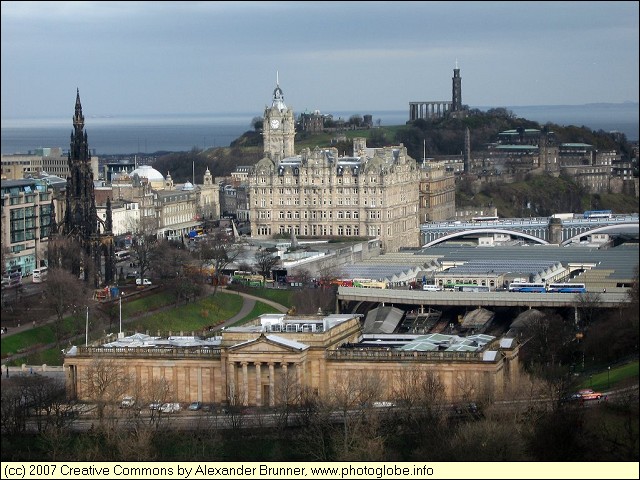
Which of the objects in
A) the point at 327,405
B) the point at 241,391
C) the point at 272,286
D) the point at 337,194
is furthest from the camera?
the point at 337,194

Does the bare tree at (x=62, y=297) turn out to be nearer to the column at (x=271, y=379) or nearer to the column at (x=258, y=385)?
the column at (x=258, y=385)

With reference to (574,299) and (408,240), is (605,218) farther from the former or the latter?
(574,299)

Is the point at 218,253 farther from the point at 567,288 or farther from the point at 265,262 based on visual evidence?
the point at 567,288

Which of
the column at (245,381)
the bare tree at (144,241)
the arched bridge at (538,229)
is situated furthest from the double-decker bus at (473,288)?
the column at (245,381)

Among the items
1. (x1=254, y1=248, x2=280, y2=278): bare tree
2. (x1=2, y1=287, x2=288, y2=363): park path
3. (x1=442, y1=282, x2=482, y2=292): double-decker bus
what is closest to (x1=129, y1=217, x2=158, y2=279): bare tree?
(x1=2, y1=287, x2=288, y2=363): park path

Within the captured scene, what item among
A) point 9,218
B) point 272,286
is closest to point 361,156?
point 272,286

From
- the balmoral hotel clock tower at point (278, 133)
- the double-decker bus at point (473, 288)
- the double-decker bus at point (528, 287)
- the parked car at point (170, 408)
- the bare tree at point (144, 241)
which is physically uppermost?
the balmoral hotel clock tower at point (278, 133)
